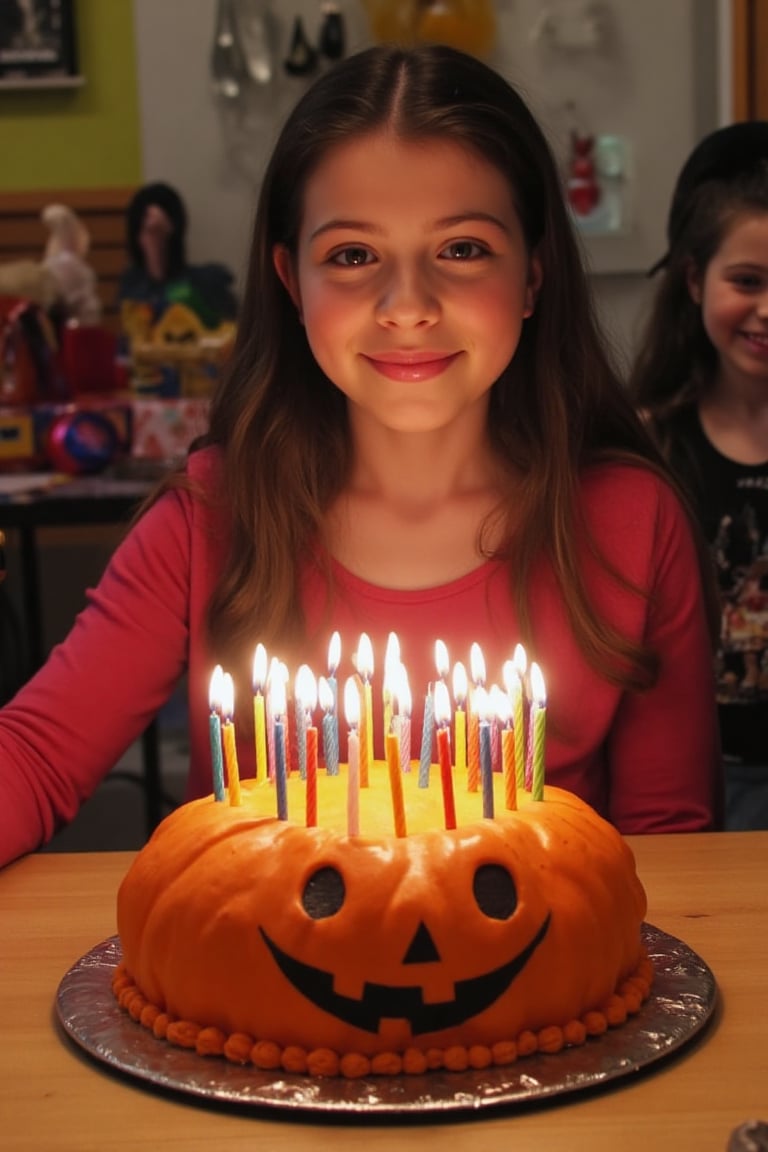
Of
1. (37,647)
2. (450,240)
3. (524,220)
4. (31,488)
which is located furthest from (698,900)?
(37,647)

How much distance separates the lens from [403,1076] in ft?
2.44

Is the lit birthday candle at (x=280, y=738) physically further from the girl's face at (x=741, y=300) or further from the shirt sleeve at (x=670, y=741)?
the girl's face at (x=741, y=300)

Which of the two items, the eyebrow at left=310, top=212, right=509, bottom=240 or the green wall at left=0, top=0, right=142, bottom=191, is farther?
the green wall at left=0, top=0, right=142, bottom=191

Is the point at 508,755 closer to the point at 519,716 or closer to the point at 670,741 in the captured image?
the point at 519,716

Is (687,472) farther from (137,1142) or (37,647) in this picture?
(37,647)

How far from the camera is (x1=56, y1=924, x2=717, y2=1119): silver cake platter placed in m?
0.71

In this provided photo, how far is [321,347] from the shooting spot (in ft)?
4.34

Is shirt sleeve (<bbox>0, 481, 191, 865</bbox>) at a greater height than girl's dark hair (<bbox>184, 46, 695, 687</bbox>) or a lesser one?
lesser

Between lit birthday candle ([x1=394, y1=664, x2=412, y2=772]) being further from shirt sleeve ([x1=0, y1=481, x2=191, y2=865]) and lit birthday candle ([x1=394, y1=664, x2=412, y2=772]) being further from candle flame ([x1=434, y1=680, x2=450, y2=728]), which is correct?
shirt sleeve ([x1=0, y1=481, x2=191, y2=865])

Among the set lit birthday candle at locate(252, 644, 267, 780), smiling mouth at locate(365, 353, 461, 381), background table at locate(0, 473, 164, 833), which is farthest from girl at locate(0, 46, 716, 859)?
background table at locate(0, 473, 164, 833)

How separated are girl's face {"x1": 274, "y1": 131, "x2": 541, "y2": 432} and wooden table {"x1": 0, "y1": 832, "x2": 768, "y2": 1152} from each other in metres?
0.55

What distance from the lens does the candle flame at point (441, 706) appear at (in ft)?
2.68

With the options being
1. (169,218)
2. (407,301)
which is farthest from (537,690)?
(169,218)

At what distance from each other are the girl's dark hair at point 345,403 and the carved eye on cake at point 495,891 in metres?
0.61
